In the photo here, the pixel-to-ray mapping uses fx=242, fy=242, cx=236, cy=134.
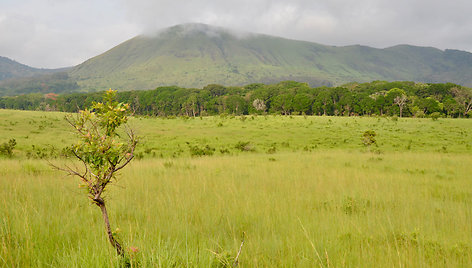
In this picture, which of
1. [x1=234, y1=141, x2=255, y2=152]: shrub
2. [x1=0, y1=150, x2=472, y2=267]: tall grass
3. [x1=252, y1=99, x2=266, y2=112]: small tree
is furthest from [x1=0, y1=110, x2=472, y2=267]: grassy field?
[x1=252, y1=99, x2=266, y2=112]: small tree

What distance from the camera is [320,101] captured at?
82.6 meters

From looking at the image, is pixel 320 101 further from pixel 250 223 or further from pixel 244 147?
pixel 250 223

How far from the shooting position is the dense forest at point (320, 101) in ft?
235

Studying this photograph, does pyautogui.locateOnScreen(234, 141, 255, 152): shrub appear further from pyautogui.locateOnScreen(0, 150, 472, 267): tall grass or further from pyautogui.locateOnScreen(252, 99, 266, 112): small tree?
pyautogui.locateOnScreen(252, 99, 266, 112): small tree

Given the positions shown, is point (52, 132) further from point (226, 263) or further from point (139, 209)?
point (226, 263)

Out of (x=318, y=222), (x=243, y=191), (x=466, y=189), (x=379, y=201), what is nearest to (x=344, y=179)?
(x=379, y=201)

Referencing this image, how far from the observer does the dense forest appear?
7169 centimetres

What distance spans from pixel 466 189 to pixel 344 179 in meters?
3.39

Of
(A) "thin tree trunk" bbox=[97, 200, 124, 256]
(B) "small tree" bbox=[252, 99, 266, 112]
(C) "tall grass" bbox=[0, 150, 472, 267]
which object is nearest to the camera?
(A) "thin tree trunk" bbox=[97, 200, 124, 256]

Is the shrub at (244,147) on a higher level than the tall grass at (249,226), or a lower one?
lower

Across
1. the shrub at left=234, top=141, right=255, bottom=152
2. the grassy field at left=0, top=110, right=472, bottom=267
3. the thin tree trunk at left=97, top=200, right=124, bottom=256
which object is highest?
the thin tree trunk at left=97, top=200, right=124, bottom=256

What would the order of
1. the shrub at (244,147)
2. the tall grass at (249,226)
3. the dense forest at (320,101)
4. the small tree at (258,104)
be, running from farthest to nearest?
the small tree at (258,104) < the dense forest at (320,101) < the shrub at (244,147) < the tall grass at (249,226)

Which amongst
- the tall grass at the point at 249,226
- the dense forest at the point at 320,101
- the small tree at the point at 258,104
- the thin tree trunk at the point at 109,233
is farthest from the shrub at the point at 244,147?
the small tree at the point at 258,104

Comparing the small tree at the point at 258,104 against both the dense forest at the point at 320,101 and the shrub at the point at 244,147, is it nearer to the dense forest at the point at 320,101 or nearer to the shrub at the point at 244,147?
the dense forest at the point at 320,101
